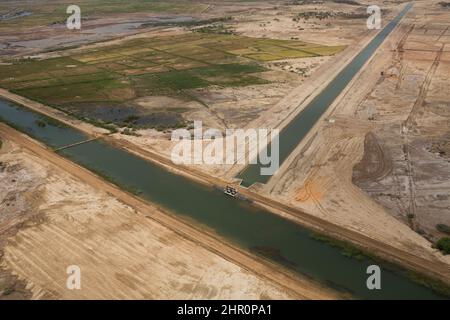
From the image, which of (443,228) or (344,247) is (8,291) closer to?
(344,247)

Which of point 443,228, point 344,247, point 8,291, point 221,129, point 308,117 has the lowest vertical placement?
point 8,291

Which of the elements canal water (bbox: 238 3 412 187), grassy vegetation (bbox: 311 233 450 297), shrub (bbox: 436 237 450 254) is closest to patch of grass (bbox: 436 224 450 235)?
shrub (bbox: 436 237 450 254)

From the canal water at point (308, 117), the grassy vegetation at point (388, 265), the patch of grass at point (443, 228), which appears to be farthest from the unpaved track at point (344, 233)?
the patch of grass at point (443, 228)

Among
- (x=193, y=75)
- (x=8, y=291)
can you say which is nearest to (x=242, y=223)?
(x=8, y=291)

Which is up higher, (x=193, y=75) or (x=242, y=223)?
(x=193, y=75)

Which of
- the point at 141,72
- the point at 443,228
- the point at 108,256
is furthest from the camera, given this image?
the point at 141,72

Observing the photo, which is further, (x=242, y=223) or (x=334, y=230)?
(x=242, y=223)
